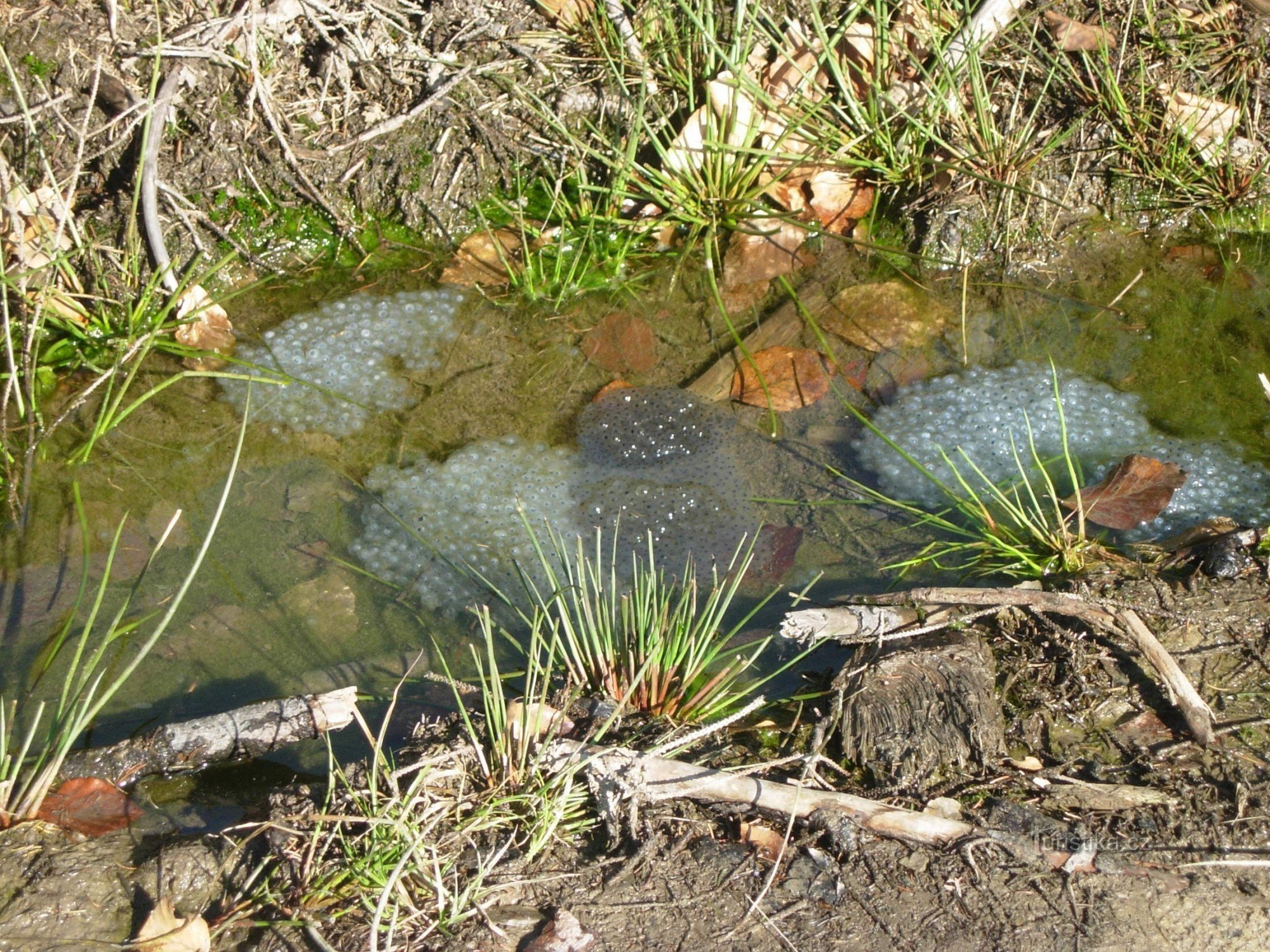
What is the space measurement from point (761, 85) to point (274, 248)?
1.62 metres

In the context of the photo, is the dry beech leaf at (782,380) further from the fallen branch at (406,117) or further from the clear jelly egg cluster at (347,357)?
the fallen branch at (406,117)

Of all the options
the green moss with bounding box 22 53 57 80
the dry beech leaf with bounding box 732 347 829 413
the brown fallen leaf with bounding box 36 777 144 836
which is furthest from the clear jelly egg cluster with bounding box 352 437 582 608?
the green moss with bounding box 22 53 57 80

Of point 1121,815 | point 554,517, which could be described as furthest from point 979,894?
Result: point 554,517

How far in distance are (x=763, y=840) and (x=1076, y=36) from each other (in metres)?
2.61

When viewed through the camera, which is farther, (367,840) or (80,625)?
(80,625)

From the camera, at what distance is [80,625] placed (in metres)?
2.34

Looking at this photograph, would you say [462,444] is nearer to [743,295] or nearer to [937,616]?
[743,295]

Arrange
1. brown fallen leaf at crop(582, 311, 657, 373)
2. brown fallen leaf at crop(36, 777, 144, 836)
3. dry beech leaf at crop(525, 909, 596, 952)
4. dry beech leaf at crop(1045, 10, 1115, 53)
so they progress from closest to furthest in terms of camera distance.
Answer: dry beech leaf at crop(525, 909, 596, 952) → brown fallen leaf at crop(36, 777, 144, 836) → brown fallen leaf at crop(582, 311, 657, 373) → dry beech leaf at crop(1045, 10, 1115, 53)

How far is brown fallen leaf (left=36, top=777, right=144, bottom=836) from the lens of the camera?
1856 mm

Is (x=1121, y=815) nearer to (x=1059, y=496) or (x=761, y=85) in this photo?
(x=1059, y=496)

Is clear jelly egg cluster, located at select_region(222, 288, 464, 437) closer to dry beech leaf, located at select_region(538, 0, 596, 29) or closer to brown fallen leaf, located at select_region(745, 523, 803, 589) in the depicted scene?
dry beech leaf, located at select_region(538, 0, 596, 29)

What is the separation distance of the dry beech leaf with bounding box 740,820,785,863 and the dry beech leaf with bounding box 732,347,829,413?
1.33 m

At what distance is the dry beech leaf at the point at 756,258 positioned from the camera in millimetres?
3055

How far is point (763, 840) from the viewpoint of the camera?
1.68 m
